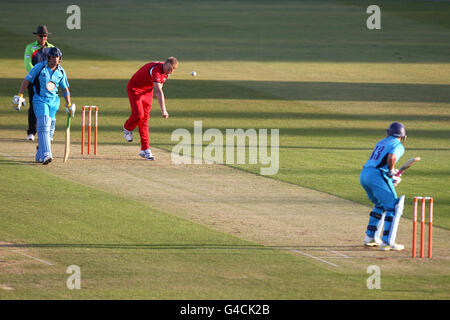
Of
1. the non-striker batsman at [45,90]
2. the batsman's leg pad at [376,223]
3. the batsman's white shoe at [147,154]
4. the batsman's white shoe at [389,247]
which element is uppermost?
the non-striker batsman at [45,90]

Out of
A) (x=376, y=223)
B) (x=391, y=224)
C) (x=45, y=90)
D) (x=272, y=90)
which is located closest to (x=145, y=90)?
(x=45, y=90)

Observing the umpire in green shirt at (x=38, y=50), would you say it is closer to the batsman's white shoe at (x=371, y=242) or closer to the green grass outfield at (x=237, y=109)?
the green grass outfield at (x=237, y=109)

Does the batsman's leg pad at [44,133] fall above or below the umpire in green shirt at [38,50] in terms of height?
below

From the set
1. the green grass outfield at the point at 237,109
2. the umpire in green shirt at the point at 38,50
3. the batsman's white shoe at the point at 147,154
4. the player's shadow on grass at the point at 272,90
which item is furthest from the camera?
the player's shadow on grass at the point at 272,90

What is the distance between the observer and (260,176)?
1678 centimetres

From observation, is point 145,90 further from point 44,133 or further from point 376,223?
point 376,223

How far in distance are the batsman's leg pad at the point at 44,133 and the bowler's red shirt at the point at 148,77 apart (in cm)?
196

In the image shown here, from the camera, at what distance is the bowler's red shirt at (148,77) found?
55.8 feet

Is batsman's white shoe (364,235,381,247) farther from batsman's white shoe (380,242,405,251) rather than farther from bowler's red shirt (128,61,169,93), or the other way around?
bowler's red shirt (128,61,169,93)

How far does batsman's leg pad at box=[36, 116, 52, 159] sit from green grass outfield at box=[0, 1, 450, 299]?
24.4 inches

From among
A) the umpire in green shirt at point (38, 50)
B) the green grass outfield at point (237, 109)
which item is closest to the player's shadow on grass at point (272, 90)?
the green grass outfield at point (237, 109)

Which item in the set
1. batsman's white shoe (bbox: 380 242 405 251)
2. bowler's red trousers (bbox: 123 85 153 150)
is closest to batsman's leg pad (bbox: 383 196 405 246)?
batsman's white shoe (bbox: 380 242 405 251)

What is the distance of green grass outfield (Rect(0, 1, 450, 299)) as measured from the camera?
34.6 feet
